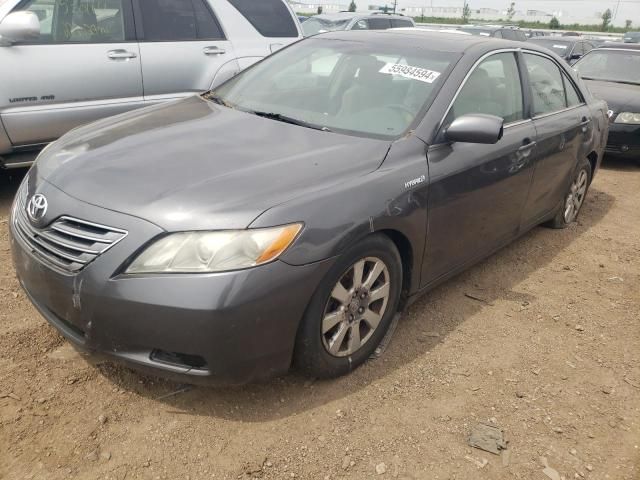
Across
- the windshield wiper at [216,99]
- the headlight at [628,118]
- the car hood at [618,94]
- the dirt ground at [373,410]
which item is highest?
the windshield wiper at [216,99]

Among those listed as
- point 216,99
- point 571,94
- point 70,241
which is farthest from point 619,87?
point 70,241

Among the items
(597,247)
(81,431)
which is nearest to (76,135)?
(81,431)

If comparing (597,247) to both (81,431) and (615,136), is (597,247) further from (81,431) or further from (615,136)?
(81,431)

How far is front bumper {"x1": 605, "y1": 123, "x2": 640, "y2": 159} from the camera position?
7.26 meters

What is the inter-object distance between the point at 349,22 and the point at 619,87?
22.4 feet

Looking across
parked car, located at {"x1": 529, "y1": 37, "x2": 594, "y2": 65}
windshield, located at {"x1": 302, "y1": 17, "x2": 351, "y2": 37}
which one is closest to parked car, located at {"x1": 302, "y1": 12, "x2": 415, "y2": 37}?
windshield, located at {"x1": 302, "y1": 17, "x2": 351, "y2": 37}

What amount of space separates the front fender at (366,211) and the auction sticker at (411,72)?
1.61ft

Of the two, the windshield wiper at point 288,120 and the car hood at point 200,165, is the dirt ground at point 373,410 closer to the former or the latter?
the car hood at point 200,165

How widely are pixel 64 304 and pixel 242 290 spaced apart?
0.77m

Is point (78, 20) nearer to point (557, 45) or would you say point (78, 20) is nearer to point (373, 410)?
point (373, 410)

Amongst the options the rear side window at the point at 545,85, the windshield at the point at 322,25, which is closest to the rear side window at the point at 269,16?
the rear side window at the point at 545,85

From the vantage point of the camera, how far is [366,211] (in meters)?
2.53

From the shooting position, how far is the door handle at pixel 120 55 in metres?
A: 4.93

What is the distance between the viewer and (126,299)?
2.15 metres
